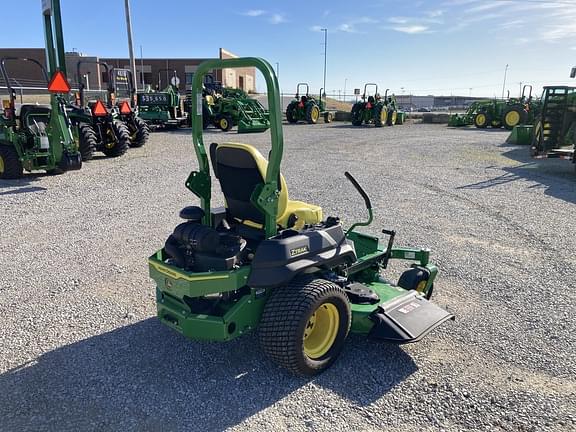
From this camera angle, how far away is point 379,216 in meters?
7.16

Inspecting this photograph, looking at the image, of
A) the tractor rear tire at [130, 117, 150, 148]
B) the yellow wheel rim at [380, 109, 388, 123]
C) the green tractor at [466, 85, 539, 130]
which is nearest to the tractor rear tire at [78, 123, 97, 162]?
the tractor rear tire at [130, 117, 150, 148]

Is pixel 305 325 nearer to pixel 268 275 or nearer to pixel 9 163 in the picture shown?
pixel 268 275

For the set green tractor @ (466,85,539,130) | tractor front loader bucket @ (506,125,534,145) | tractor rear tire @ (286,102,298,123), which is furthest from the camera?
tractor rear tire @ (286,102,298,123)

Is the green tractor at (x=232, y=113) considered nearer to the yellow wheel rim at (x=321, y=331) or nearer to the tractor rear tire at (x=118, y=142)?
the tractor rear tire at (x=118, y=142)

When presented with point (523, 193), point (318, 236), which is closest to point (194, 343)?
point (318, 236)

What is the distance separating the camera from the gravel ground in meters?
2.80

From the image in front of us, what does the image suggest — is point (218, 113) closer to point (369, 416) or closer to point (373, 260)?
point (373, 260)

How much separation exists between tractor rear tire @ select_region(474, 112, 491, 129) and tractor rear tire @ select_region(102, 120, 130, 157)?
2160 cm

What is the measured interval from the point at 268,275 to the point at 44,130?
8706 mm

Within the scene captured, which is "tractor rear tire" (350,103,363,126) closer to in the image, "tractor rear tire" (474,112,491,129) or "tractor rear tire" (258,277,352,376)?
"tractor rear tire" (474,112,491,129)

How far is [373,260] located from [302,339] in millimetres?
1294

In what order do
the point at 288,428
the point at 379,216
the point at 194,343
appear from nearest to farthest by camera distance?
the point at 288,428 → the point at 194,343 → the point at 379,216

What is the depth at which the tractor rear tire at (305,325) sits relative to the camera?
2.94 metres

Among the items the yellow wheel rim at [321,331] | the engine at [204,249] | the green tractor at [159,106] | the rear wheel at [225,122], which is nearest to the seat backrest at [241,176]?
the engine at [204,249]
